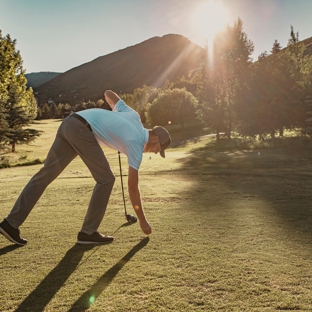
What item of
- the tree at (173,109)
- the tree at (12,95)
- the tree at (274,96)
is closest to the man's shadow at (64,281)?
the tree at (274,96)

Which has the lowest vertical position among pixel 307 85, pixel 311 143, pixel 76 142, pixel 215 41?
pixel 311 143

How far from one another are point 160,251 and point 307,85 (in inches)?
1196

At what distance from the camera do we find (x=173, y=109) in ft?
228

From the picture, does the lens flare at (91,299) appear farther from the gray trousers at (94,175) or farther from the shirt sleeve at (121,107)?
the shirt sleeve at (121,107)

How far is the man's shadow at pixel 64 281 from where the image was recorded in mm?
2650

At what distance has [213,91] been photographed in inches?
1777

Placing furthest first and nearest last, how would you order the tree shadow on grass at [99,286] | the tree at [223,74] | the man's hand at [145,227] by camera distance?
the tree at [223,74]
the man's hand at [145,227]
the tree shadow on grass at [99,286]

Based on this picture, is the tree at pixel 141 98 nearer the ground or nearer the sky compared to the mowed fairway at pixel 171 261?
nearer the sky

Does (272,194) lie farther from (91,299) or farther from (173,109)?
(173,109)

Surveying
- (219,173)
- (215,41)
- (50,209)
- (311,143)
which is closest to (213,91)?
(215,41)

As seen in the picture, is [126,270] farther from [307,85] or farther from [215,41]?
[215,41]

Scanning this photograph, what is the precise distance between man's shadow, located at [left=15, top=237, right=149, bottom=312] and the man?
490mm

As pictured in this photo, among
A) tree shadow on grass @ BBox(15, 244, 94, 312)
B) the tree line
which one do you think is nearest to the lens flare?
tree shadow on grass @ BBox(15, 244, 94, 312)

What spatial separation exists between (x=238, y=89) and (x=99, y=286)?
1318 inches
